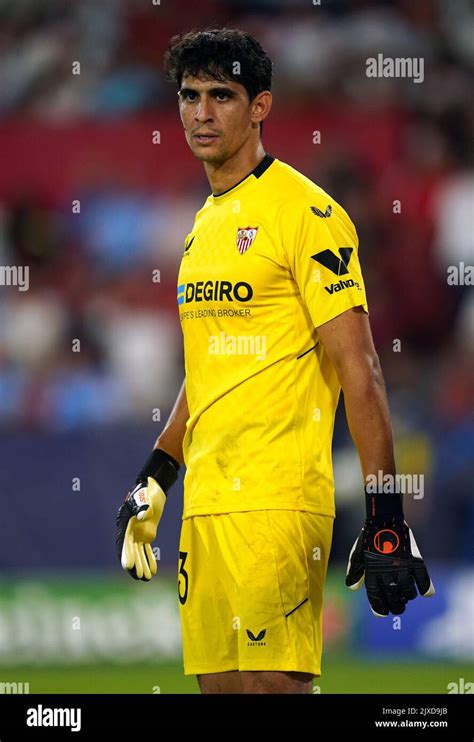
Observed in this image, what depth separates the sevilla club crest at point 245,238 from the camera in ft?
11.4

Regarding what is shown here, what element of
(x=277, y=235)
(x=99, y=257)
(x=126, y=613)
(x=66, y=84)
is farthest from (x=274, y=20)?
(x=277, y=235)

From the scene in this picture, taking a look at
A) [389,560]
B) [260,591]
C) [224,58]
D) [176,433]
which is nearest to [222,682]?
[260,591]

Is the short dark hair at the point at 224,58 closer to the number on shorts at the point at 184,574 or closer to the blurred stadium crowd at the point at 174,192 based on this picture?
the number on shorts at the point at 184,574

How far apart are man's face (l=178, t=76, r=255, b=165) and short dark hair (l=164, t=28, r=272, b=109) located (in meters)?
0.02

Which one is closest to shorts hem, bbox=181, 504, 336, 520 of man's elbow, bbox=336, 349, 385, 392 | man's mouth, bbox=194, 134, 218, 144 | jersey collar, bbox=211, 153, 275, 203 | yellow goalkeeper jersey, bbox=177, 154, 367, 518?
yellow goalkeeper jersey, bbox=177, 154, 367, 518

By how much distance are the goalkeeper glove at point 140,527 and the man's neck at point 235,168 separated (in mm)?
895

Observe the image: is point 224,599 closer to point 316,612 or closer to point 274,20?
point 316,612

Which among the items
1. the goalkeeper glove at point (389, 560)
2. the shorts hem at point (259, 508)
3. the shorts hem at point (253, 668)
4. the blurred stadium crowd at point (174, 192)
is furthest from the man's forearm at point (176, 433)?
the blurred stadium crowd at point (174, 192)

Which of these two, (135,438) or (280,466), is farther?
(135,438)

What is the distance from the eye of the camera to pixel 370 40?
1039 centimetres

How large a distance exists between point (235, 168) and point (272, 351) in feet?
1.84

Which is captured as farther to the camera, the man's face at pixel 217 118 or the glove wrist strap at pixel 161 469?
the glove wrist strap at pixel 161 469

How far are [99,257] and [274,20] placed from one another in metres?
2.58

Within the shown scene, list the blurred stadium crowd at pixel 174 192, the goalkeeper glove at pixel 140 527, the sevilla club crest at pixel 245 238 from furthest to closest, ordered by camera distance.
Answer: the blurred stadium crowd at pixel 174 192 → the goalkeeper glove at pixel 140 527 → the sevilla club crest at pixel 245 238
